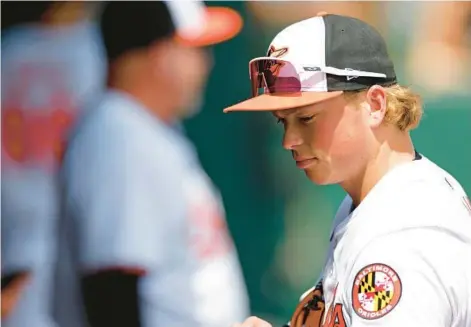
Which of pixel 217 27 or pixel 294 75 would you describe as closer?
pixel 294 75

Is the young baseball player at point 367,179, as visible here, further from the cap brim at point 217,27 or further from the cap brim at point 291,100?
the cap brim at point 217,27

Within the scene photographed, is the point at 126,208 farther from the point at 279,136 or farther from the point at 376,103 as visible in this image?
the point at 376,103

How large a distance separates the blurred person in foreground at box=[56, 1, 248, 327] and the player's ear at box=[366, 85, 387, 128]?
217cm

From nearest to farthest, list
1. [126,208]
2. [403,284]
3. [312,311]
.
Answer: [403,284] → [312,311] → [126,208]

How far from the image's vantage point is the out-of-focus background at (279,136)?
3586 millimetres

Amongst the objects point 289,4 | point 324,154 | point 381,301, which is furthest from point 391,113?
point 289,4

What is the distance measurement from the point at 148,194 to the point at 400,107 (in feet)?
7.19

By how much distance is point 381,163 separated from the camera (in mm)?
1531

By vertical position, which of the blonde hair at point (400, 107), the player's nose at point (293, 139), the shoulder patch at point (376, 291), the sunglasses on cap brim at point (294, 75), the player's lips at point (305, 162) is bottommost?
the shoulder patch at point (376, 291)

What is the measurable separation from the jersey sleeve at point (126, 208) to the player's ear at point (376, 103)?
2.17 metres

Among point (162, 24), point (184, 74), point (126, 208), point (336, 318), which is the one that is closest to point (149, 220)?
point (126, 208)

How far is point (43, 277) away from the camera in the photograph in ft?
11.9

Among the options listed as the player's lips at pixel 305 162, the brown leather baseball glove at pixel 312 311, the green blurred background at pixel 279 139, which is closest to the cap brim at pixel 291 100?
the player's lips at pixel 305 162

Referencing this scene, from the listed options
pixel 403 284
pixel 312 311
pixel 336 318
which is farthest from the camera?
pixel 312 311
